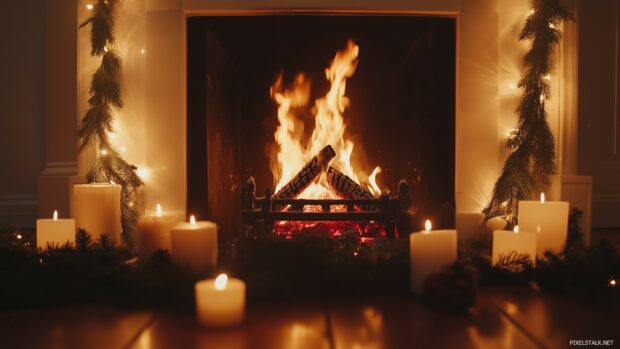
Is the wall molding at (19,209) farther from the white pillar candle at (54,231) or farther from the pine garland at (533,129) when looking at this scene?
the pine garland at (533,129)

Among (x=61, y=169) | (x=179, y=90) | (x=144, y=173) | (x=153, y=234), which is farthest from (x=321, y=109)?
(x=153, y=234)

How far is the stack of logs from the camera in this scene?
2643mm

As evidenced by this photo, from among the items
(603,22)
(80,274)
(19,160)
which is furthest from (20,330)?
(603,22)

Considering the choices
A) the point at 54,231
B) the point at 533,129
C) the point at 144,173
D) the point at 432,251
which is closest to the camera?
the point at 432,251

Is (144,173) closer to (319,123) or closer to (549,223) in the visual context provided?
(319,123)

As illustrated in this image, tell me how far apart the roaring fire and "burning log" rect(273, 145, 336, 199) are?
235 mm

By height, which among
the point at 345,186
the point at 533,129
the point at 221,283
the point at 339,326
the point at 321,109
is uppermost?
the point at 321,109

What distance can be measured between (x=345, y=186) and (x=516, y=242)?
118 cm

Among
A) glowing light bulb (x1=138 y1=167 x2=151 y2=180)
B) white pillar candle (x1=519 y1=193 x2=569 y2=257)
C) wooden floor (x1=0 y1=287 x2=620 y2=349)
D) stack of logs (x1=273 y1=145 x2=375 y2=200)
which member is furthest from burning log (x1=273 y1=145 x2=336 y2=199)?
wooden floor (x1=0 y1=287 x2=620 y2=349)

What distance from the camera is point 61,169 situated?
2689 mm

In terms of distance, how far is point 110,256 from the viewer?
1547 mm

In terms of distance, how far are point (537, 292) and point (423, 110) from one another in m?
1.38

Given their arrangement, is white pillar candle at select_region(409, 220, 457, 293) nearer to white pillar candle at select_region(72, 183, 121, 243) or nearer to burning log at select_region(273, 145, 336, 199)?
white pillar candle at select_region(72, 183, 121, 243)

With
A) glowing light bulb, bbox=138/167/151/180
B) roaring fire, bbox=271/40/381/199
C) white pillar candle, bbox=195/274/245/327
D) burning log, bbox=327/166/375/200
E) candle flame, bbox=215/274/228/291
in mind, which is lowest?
white pillar candle, bbox=195/274/245/327
